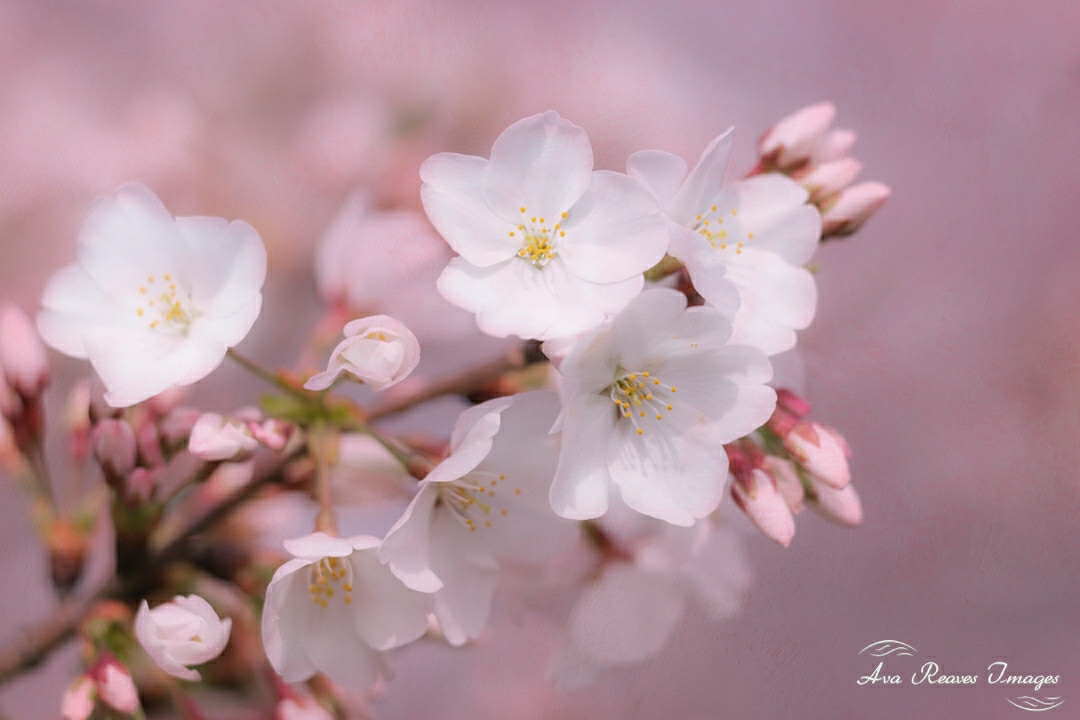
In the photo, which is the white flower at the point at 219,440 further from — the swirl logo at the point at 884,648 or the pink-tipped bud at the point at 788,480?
the swirl logo at the point at 884,648

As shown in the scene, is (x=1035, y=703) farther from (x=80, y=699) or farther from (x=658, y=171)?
(x=80, y=699)

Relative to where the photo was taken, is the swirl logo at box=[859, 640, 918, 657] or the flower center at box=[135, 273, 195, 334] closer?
the flower center at box=[135, 273, 195, 334]

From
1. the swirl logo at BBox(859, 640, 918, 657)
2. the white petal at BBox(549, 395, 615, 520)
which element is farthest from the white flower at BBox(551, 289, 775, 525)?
the swirl logo at BBox(859, 640, 918, 657)

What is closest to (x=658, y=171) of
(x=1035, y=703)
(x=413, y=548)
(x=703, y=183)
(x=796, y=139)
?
(x=703, y=183)

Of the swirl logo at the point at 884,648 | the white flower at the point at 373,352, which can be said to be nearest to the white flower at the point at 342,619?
the white flower at the point at 373,352

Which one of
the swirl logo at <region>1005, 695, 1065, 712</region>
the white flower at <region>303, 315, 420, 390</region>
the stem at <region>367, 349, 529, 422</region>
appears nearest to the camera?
the white flower at <region>303, 315, 420, 390</region>

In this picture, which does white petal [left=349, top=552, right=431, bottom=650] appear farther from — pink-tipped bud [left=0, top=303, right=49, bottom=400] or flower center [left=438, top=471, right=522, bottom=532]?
pink-tipped bud [left=0, top=303, right=49, bottom=400]

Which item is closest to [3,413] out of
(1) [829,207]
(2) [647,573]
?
(2) [647,573]
